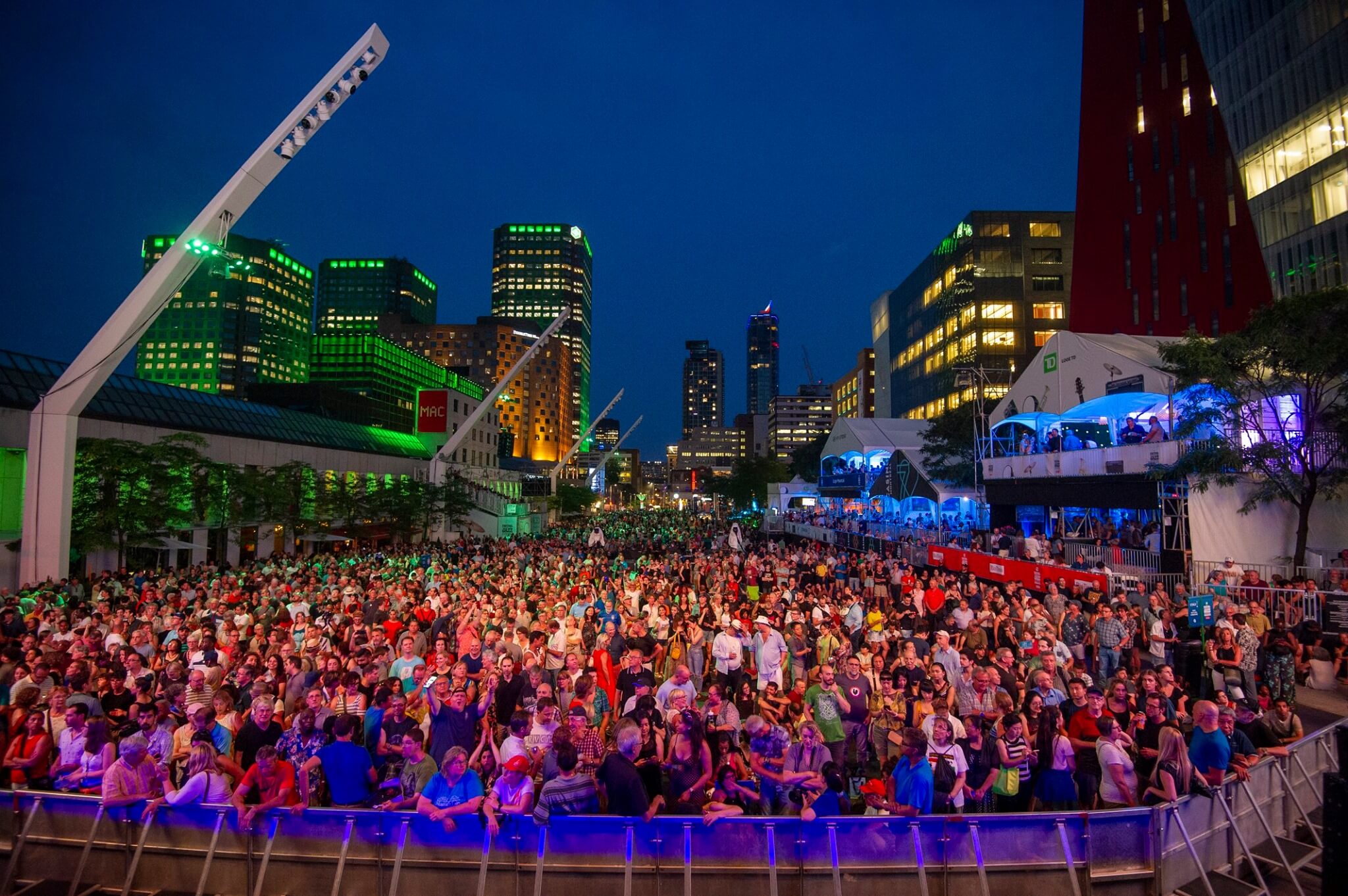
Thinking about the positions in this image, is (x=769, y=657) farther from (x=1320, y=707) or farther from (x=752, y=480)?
(x=752, y=480)

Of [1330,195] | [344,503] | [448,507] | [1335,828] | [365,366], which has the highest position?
[365,366]

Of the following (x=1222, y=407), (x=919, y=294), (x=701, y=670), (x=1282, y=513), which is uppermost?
(x=919, y=294)

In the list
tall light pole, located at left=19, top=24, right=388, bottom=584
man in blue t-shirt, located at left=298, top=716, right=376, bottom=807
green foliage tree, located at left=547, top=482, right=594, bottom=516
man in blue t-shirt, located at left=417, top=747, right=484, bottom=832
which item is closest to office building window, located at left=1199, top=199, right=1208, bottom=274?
tall light pole, located at left=19, top=24, right=388, bottom=584

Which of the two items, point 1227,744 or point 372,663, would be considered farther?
point 372,663

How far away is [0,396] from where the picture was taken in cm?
2273

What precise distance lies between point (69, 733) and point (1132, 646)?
12.2 metres

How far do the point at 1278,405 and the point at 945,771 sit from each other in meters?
16.5

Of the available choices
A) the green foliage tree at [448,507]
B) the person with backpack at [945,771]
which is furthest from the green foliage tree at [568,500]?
the person with backpack at [945,771]

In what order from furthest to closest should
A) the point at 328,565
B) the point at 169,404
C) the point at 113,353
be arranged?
the point at 169,404 < the point at 328,565 < the point at 113,353

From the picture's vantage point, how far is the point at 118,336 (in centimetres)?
1742

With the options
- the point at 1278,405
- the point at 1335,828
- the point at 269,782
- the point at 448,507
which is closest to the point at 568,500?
the point at 448,507

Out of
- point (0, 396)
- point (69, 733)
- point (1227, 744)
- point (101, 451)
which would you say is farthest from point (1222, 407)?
point (0, 396)

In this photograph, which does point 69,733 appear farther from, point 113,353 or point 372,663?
point 113,353

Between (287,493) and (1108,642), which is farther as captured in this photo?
(287,493)
